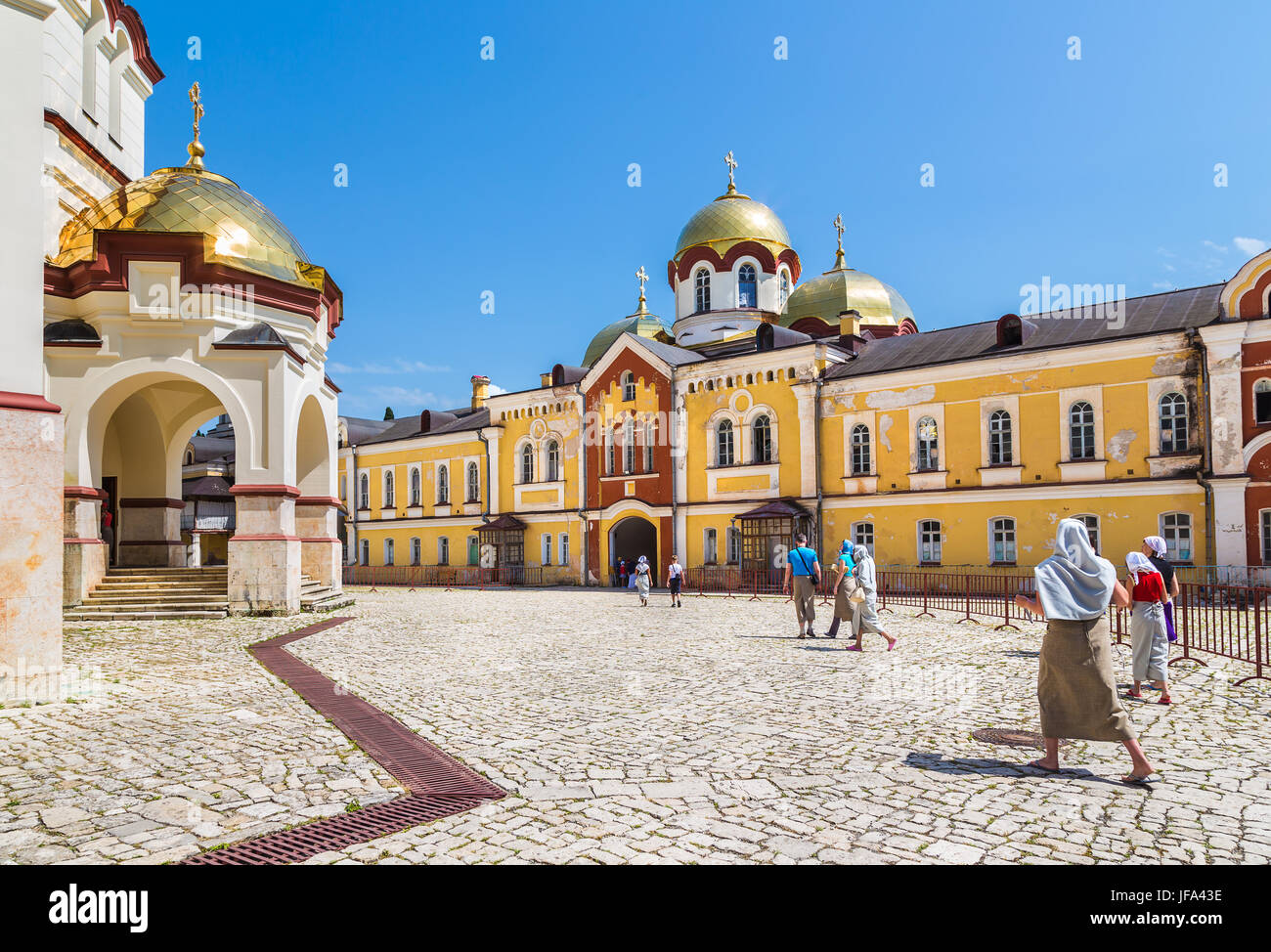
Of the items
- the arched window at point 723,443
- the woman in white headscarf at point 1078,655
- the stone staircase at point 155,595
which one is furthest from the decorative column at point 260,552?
the arched window at point 723,443

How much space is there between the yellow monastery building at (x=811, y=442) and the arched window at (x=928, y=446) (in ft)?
0.21

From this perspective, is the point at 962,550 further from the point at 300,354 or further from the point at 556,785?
the point at 556,785

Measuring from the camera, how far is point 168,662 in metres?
10.9

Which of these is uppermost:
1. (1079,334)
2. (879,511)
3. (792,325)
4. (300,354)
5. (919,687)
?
(792,325)

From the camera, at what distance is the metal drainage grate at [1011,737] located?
6.54 metres

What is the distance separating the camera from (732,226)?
123ft

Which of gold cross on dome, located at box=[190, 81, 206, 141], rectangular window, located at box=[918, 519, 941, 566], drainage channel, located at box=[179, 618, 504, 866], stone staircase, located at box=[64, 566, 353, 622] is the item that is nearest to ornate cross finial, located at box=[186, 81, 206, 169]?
gold cross on dome, located at box=[190, 81, 206, 141]

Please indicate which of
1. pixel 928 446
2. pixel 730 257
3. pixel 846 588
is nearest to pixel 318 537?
pixel 846 588

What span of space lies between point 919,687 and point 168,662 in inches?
352

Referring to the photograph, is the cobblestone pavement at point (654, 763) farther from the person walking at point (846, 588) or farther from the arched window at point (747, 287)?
the arched window at point (747, 287)

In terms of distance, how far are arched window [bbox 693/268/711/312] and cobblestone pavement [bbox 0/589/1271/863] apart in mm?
28160

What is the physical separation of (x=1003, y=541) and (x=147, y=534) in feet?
75.6

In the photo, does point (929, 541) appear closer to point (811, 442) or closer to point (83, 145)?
point (811, 442)
